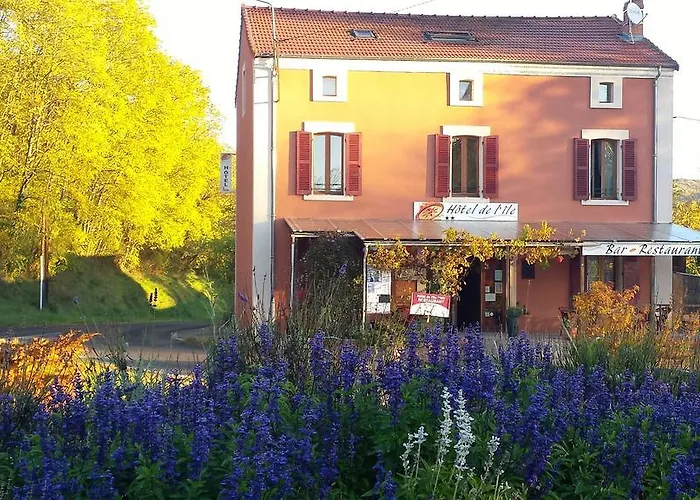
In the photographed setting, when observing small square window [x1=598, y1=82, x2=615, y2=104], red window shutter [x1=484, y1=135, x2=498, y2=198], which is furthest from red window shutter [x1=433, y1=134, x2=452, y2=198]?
small square window [x1=598, y1=82, x2=615, y2=104]

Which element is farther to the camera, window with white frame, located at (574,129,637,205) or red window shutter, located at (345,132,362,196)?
window with white frame, located at (574,129,637,205)

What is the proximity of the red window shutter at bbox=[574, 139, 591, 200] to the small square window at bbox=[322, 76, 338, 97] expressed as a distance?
17.4 ft

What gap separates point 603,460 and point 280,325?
3.49 meters

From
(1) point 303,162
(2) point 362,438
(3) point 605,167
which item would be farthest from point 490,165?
(2) point 362,438

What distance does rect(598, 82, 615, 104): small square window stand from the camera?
1962cm

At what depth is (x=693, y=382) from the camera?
687cm

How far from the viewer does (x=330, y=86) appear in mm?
18969

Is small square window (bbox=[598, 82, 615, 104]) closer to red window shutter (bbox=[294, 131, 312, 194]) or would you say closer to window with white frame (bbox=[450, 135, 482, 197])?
window with white frame (bbox=[450, 135, 482, 197])

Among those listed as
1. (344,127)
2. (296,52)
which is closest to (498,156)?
(344,127)

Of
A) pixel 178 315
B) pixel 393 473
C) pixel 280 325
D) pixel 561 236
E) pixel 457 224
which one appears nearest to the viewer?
pixel 393 473

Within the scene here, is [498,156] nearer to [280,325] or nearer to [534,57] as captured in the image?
[534,57]

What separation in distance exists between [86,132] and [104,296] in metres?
7.42

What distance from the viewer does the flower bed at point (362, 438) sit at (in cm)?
401

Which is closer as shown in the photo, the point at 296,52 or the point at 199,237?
the point at 296,52
